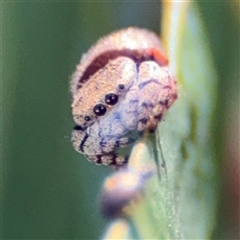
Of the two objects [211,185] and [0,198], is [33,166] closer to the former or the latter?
[0,198]

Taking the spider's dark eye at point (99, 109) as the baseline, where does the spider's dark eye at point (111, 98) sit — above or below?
above

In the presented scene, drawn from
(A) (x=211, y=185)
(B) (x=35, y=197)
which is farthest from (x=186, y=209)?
(B) (x=35, y=197)

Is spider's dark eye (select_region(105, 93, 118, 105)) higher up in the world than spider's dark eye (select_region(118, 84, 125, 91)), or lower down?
lower down
